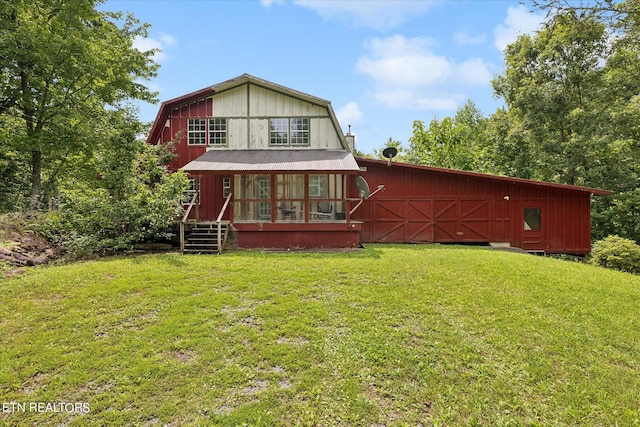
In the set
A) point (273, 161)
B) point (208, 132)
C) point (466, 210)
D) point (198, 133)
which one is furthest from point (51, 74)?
point (466, 210)

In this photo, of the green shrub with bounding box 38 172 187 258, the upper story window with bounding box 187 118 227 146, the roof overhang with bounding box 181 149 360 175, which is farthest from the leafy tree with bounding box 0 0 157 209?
the roof overhang with bounding box 181 149 360 175

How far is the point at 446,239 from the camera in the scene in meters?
13.5

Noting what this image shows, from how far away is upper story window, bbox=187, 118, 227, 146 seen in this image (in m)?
13.3

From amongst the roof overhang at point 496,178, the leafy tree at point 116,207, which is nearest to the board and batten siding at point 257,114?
the roof overhang at point 496,178

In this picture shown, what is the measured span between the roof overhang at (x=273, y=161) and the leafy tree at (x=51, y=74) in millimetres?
5410

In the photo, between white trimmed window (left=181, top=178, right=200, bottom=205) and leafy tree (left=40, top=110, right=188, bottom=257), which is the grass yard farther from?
white trimmed window (left=181, top=178, right=200, bottom=205)

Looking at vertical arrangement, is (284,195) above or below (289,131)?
below

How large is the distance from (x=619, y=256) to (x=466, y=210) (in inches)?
201

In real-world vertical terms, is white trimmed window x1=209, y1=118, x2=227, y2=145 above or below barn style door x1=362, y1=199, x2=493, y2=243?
above

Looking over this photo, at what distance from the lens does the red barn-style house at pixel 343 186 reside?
12.8 metres

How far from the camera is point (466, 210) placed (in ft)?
44.1

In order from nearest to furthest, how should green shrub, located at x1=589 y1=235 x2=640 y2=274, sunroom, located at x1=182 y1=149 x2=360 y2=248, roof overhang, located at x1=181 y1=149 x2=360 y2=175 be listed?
green shrub, located at x1=589 y1=235 x2=640 y2=274
roof overhang, located at x1=181 y1=149 x2=360 y2=175
sunroom, located at x1=182 y1=149 x2=360 y2=248

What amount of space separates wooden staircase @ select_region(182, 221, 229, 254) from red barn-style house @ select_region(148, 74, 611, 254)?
1755 mm

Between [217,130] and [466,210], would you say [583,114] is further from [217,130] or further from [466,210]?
[217,130]
